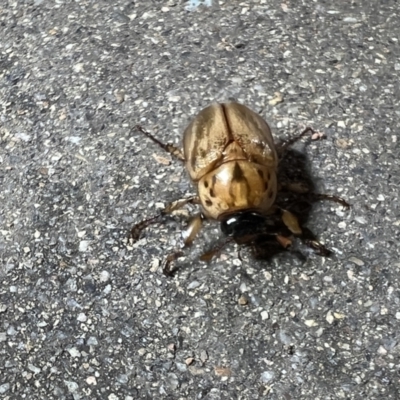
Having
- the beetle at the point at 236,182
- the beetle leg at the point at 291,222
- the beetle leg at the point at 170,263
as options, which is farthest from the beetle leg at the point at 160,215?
the beetle leg at the point at 291,222

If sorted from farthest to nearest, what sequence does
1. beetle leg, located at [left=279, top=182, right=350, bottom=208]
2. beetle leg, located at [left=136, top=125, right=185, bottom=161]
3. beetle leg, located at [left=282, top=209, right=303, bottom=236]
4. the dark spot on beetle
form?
1. beetle leg, located at [left=136, top=125, right=185, bottom=161]
2. beetle leg, located at [left=279, top=182, right=350, bottom=208]
3. beetle leg, located at [left=282, top=209, right=303, bottom=236]
4. the dark spot on beetle

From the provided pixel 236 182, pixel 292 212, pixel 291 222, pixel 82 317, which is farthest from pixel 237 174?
pixel 82 317

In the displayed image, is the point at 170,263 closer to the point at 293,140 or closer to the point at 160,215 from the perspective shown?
the point at 160,215

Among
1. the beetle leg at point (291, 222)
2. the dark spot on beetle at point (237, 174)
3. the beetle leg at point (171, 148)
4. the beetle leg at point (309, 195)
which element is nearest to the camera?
the dark spot on beetle at point (237, 174)

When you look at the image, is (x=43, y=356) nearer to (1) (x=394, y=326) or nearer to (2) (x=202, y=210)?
(2) (x=202, y=210)

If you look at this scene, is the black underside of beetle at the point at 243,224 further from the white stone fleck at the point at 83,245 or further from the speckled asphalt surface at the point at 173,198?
the white stone fleck at the point at 83,245

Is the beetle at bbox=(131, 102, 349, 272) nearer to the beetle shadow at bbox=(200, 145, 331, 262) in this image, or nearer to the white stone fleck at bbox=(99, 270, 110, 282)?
the beetle shadow at bbox=(200, 145, 331, 262)

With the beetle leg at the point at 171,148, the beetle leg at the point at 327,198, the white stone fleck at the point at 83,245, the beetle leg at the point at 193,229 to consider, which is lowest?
the beetle leg at the point at 327,198

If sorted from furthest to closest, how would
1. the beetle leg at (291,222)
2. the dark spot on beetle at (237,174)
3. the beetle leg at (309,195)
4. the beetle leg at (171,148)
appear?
1. the beetle leg at (171,148)
2. the beetle leg at (309,195)
3. the beetle leg at (291,222)
4. the dark spot on beetle at (237,174)

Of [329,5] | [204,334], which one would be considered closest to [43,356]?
[204,334]

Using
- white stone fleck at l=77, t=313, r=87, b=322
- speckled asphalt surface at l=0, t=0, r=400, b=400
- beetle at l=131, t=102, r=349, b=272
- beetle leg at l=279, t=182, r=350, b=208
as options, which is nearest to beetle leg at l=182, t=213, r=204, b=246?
beetle at l=131, t=102, r=349, b=272
